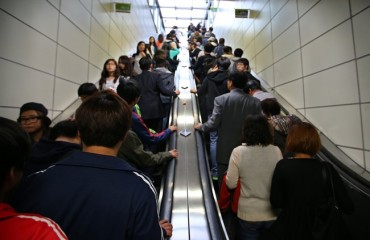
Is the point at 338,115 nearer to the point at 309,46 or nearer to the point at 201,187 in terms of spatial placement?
the point at 309,46

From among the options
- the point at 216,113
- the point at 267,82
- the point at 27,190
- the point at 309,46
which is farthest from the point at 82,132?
the point at 267,82

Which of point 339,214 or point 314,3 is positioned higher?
point 314,3

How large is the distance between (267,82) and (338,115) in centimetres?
302

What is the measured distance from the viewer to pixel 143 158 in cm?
207

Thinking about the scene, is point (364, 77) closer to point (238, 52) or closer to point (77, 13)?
point (238, 52)

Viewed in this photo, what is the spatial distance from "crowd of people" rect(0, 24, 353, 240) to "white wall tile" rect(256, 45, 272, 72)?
7.39 feet

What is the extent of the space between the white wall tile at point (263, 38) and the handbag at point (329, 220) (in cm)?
506

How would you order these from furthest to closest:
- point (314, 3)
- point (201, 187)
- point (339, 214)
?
1. point (314, 3)
2. point (201, 187)
3. point (339, 214)

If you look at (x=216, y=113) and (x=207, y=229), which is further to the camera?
(x=216, y=113)

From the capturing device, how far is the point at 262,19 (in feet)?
22.0

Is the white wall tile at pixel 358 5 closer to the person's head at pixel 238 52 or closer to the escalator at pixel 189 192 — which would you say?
the escalator at pixel 189 192

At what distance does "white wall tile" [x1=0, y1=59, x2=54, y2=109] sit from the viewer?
269 cm

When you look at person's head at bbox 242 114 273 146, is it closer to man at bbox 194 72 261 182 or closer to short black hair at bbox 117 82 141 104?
man at bbox 194 72 261 182

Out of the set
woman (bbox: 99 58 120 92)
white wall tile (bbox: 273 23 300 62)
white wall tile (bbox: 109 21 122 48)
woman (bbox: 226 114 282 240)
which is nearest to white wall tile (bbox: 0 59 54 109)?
woman (bbox: 99 58 120 92)
